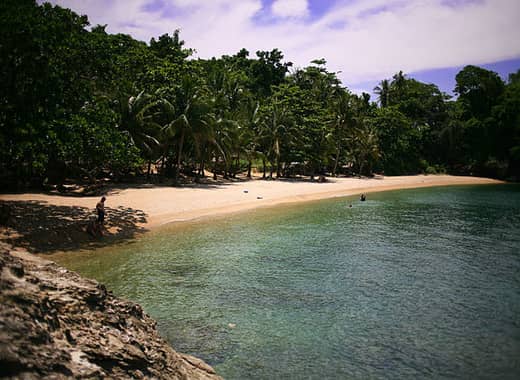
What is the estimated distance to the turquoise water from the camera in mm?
8266

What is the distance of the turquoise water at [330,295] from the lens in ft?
27.1

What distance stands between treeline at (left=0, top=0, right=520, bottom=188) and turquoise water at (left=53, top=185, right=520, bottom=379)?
7385 mm

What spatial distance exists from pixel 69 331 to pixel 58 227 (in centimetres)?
1478

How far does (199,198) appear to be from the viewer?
29219 millimetres

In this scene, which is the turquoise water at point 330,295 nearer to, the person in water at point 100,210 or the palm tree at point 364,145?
the person in water at point 100,210

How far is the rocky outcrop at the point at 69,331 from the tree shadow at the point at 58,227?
471 inches

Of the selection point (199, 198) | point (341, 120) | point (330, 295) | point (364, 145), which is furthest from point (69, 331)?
point (364, 145)

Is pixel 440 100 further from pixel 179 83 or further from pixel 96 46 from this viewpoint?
pixel 96 46

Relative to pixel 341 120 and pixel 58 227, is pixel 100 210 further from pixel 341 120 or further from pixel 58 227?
pixel 341 120

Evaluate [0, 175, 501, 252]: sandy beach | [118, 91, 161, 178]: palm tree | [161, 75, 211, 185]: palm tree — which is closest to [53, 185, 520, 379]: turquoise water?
[0, 175, 501, 252]: sandy beach

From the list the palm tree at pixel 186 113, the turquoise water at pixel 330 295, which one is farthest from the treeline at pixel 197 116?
the turquoise water at pixel 330 295

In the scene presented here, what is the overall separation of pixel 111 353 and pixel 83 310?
0.74 m

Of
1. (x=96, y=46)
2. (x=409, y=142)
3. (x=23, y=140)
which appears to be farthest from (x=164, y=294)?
(x=409, y=142)

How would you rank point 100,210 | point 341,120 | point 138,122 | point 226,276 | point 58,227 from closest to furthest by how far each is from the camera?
point 226,276, point 58,227, point 100,210, point 138,122, point 341,120
